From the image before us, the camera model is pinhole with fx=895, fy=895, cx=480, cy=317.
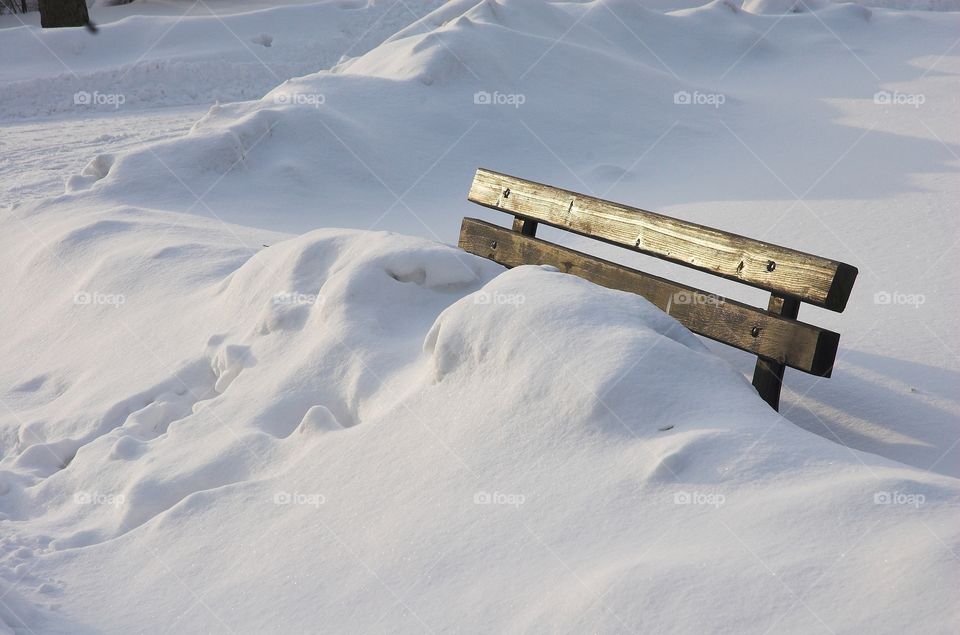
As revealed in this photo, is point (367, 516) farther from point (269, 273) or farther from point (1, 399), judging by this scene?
point (1, 399)

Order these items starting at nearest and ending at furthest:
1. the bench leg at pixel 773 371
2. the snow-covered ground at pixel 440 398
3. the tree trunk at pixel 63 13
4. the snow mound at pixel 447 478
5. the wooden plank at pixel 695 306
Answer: the snow mound at pixel 447 478 → the snow-covered ground at pixel 440 398 → the wooden plank at pixel 695 306 → the bench leg at pixel 773 371 → the tree trunk at pixel 63 13

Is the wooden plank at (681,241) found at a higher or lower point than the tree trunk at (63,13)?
lower

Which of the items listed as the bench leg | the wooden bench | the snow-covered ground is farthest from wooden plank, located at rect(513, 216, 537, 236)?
the bench leg

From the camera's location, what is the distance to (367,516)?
3146 mm

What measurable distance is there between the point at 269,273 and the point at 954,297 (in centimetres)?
392

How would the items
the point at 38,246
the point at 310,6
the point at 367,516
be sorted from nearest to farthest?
the point at 367,516, the point at 38,246, the point at 310,6

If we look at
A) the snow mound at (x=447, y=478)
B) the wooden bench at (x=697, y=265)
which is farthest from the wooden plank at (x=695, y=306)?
the snow mound at (x=447, y=478)

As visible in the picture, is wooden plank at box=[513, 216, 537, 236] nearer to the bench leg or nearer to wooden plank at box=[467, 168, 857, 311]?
wooden plank at box=[467, 168, 857, 311]

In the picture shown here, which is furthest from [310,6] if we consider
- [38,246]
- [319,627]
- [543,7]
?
[319,627]

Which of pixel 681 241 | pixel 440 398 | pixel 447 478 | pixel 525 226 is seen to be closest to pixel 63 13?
pixel 525 226

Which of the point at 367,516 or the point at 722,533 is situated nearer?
the point at 722,533

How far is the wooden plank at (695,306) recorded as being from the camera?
3754 millimetres

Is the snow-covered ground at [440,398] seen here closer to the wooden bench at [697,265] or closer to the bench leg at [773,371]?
the bench leg at [773,371]

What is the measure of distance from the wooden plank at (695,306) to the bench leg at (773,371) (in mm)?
42
